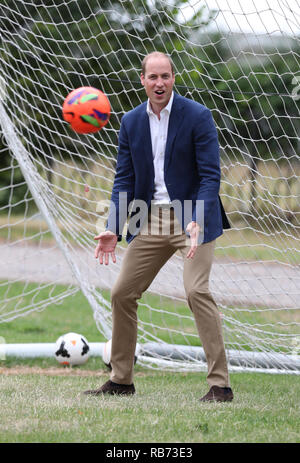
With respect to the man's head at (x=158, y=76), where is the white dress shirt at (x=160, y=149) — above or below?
below

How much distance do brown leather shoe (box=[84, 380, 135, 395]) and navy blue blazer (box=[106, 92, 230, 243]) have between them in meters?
0.91

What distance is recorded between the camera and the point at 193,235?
4082mm

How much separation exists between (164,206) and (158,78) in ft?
2.32

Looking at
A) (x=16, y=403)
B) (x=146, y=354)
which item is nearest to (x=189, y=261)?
(x=16, y=403)

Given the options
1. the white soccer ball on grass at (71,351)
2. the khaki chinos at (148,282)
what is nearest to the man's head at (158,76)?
the khaki chinos at (148,282)

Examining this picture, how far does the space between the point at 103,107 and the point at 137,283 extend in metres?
1.28

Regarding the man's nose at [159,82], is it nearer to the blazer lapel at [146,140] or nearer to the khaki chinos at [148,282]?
the blazer lapel at [146,140]

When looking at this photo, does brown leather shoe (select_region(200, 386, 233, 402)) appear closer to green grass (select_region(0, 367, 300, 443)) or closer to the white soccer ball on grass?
green grass (select_region(0, 367, 300, 443))

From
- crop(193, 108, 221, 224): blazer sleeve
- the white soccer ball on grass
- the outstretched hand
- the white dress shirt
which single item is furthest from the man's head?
the white soccer ball on grass

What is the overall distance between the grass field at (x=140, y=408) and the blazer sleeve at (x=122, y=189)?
100 cm

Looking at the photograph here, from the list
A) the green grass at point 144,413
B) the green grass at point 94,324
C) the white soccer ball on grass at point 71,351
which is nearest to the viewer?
the green grass at point 144,413

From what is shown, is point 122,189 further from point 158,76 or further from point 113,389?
point 113,389

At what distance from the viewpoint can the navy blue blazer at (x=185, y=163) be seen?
428 centimetres

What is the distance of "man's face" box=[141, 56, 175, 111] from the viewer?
4.24 m
